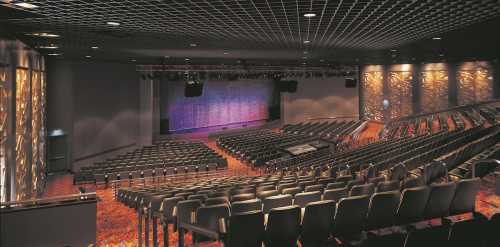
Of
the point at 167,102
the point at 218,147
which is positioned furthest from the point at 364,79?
the point at 167,102

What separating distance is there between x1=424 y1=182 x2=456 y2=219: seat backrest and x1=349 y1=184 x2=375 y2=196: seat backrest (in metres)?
1.26

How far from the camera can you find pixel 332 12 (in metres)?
8.23

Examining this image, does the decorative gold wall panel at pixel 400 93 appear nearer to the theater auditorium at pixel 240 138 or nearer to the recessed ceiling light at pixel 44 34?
the theater auditorium at pixel 240 138

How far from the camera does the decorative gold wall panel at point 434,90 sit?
27.0 meters

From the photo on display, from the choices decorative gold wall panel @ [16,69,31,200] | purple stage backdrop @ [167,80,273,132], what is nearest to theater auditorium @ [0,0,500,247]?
decorative gold wall panel @ [16,69,31,200]

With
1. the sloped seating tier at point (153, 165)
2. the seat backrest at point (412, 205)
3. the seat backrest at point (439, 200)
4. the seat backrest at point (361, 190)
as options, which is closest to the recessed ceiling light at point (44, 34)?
the sloped seating tier at point (153, 165)

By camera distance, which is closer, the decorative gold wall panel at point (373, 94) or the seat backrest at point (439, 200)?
the seat backrest at point (439, 200)

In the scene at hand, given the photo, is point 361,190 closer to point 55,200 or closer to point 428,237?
point 428,237

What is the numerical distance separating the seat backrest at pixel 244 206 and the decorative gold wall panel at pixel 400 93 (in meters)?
26.0

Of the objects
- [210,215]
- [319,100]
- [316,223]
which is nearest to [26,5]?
[210,215]

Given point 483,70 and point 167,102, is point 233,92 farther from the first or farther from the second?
point 483,70

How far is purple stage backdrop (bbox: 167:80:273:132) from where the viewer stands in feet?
104

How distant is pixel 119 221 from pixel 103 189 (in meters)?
6.35

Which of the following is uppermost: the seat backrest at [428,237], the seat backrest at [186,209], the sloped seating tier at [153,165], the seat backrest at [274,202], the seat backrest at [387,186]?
the seat backrest at [428,237]
